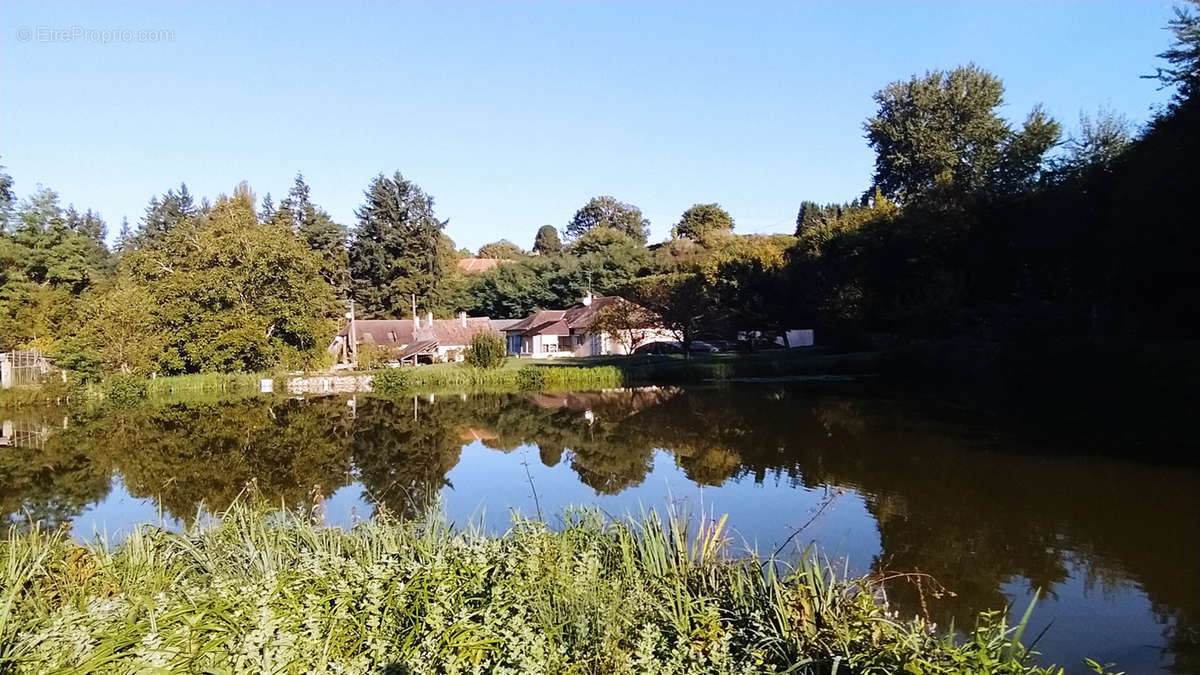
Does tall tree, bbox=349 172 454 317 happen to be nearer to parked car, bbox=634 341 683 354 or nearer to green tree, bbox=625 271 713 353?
parked car, bbox=634 341 683 354

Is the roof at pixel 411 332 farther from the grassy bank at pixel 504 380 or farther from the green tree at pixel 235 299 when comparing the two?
the grassy bank at pixel 504 380

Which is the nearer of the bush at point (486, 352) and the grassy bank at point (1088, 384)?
A: the grassy bank at point (1088, 384)

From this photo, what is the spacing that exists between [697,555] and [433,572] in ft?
7.03

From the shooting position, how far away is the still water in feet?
23.9

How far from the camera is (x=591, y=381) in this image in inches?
1296

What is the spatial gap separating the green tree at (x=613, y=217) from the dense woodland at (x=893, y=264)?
2528 cm

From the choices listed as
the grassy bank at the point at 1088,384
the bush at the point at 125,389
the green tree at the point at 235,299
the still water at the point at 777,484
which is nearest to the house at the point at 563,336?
the green tree at the point at 235,299

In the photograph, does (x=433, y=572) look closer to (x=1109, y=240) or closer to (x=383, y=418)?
(x=383, y=418)

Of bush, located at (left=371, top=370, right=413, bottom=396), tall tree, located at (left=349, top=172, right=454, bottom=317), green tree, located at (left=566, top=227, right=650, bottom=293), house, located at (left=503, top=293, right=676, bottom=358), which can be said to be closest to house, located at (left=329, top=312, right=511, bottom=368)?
house, located at (left=503, top=293, right=676, bottom=358)

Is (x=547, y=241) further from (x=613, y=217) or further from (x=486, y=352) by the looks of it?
(x=486, y=352)

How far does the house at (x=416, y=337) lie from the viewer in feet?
153

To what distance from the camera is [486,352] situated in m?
34.4

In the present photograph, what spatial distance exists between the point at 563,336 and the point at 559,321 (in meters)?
1.15

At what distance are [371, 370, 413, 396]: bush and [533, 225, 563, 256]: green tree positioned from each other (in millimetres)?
55736
